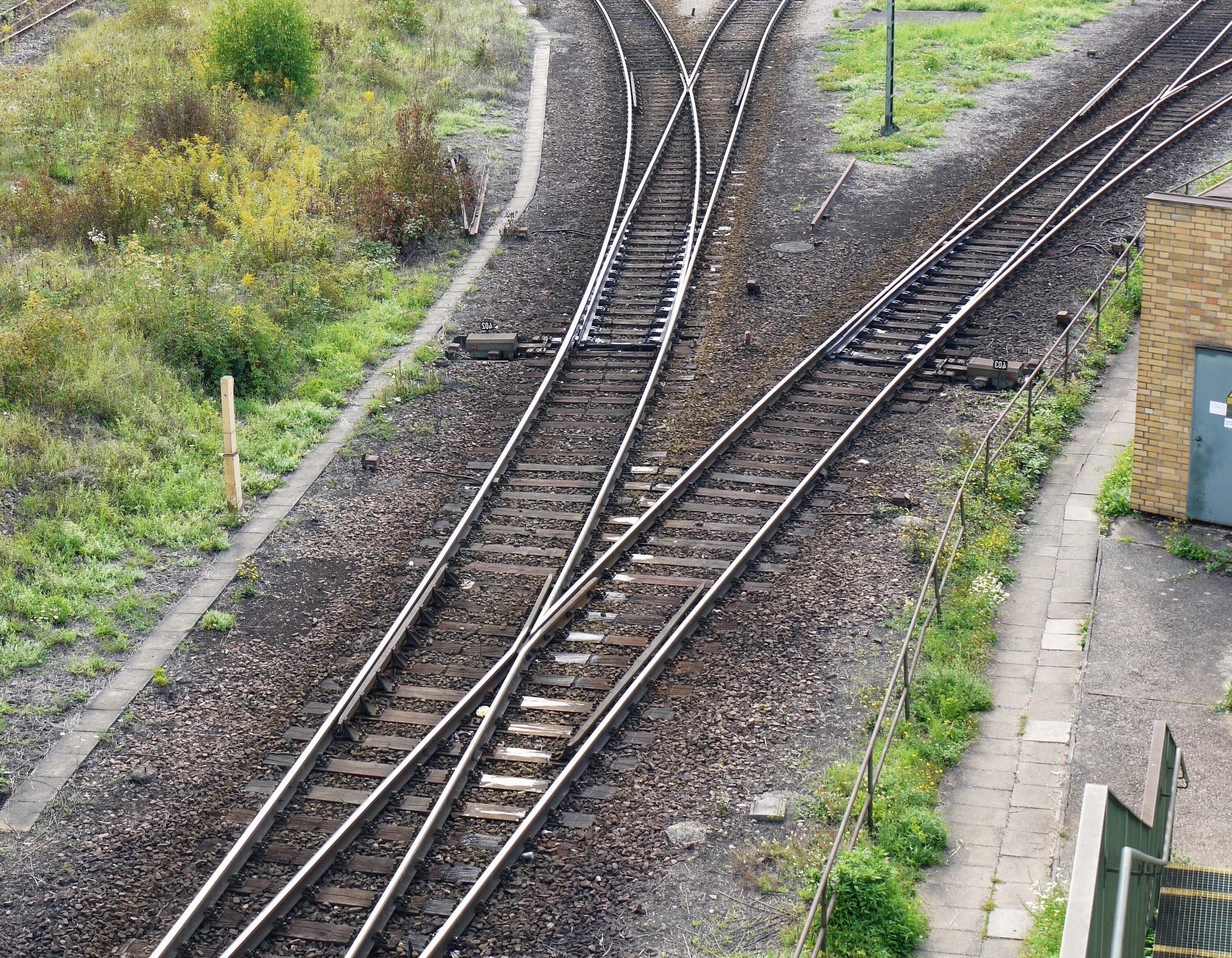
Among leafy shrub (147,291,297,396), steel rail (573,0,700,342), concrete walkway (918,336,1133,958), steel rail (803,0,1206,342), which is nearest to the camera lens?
concrete walkway (918,336,1133,958)

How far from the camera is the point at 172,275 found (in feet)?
64.0

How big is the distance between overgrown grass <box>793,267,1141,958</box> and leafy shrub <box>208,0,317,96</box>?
17.4 meters

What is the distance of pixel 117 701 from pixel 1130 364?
1337cm

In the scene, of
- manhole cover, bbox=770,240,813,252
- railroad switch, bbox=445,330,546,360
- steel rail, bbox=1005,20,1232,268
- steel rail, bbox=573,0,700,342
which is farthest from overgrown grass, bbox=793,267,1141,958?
railroad switch, bbox=445,330,546,360

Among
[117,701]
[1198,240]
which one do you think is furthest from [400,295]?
[1198,240]

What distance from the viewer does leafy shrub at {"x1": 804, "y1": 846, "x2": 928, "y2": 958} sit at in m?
9.38

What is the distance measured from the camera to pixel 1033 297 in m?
19.9

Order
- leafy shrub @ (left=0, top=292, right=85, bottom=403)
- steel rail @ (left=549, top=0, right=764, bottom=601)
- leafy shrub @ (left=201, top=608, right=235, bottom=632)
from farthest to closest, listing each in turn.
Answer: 1. leafy shrub @ (left=0, top=292, right=85, bottom=403)
2. steel rail @ (left=549, top=0, right=764, bottom=601)
3. leafy shrub @ (left=201, top=608, right=235, bottom=632)

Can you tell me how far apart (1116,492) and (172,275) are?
42.5ft

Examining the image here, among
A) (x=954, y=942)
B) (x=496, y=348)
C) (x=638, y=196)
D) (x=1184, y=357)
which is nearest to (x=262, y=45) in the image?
(x=638, y=196)

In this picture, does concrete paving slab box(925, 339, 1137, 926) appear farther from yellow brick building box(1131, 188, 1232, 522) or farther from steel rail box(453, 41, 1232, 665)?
steel rail box(453, 41, 1232, 665)

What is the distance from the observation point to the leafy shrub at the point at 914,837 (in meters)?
10.2

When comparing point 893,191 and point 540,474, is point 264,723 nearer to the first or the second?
point 540,474

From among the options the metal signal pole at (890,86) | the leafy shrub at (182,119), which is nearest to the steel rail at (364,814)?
the leafy shrub at (182,119)
